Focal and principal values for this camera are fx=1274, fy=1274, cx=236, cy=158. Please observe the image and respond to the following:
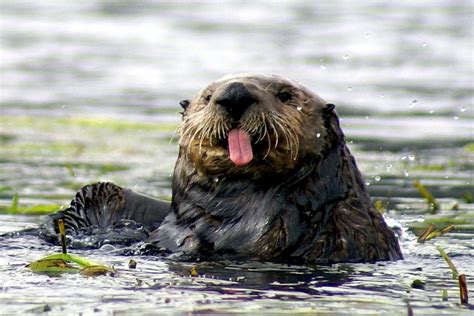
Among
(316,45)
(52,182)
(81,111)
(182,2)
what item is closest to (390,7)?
(182,2)

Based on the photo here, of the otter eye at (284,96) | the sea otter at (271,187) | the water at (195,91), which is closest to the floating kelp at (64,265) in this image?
the water at (195,91)

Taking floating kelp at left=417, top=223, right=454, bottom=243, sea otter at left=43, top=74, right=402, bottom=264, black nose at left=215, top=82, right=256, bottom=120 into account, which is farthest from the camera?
floating kelp at left=417, top=223, right=454, bottom=243

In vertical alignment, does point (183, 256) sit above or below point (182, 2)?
below

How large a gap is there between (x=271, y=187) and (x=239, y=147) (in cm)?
35

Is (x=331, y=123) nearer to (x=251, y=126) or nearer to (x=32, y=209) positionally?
(x=251, y=126)

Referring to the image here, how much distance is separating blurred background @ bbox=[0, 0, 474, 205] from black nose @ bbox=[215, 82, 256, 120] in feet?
9.77

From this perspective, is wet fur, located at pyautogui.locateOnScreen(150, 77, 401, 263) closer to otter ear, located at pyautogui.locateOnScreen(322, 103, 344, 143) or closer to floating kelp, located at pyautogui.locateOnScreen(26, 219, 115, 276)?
otter ear, located at pyautogui.locateOnScreen(322, 103, 344, 143)

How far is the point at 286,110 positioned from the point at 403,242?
1401 millimetres

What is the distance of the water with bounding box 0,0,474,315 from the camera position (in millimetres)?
5453

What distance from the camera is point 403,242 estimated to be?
718 cm

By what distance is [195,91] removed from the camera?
47.9 ft

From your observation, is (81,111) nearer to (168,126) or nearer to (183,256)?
(168,126)

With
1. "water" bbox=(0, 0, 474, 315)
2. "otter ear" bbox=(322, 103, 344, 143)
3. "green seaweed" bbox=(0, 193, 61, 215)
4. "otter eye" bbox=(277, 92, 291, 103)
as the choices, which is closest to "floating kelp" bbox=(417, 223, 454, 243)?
"water" bbox=(0, 0, 474, 315)

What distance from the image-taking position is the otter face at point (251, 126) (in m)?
5.96
